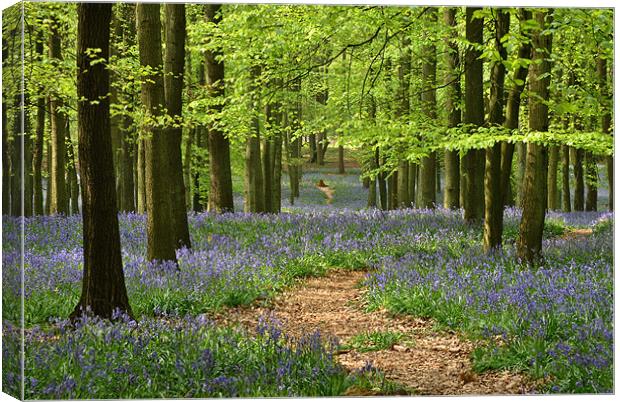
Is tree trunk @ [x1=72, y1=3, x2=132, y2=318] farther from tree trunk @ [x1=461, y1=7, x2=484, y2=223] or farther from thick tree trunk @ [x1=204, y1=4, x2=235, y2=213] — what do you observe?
tree trunk @ [x1=461, y1=7, x2=484, y2=223]

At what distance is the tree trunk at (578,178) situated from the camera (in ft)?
36.1

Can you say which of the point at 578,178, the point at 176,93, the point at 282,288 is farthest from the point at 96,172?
the point at 578,178

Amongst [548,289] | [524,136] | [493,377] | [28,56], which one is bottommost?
[493,377]

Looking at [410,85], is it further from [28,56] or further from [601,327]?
[28,56]

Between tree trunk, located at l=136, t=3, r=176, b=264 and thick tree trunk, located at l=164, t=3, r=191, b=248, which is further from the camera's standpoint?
thick tree trunk, located at l=164, t=3, r=191, b=248

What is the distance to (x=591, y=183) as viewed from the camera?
37.2ft

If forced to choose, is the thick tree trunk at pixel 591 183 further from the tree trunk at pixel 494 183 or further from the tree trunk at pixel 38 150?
the tree trunk at pixel 38 150

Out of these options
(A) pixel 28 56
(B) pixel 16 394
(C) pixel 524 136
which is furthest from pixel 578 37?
(B) pixel 16 394

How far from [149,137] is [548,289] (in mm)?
5109

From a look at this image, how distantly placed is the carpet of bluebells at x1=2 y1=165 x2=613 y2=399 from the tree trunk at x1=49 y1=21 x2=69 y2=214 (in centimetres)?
95

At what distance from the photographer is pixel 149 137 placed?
9.00m

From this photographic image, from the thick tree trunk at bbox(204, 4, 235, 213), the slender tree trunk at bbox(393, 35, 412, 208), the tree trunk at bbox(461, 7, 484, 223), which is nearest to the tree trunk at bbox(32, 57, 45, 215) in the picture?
the slender tree trunk at bbox(393, 35, 412, 208)

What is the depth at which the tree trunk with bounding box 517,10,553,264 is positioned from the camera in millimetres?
8867

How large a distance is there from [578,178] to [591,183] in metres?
1.46
